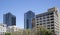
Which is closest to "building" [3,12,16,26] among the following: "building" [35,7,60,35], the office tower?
the office tower

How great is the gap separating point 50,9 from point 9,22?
1569cm

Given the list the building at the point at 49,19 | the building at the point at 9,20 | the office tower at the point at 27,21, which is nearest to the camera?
the building at the point at 49,19

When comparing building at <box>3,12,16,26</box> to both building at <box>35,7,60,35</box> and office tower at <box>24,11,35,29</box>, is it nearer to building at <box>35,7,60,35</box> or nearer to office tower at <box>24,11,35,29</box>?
office tower at <box>24,11,35,29</box>

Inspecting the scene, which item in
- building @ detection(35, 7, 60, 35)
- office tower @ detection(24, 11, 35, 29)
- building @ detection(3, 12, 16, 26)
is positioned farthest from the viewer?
building @ detection(3, 12, 16, 26)

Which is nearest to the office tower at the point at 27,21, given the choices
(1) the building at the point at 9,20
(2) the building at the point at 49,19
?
(1) the building at the point at 9,20

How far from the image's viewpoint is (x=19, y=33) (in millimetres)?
8500

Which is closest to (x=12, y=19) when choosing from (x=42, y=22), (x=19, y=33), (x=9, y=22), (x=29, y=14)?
(x=9, y=22)

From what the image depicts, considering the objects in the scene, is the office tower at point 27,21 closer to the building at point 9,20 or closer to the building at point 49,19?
the building at point 9,20

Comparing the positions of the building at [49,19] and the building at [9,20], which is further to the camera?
the building at [9,20]

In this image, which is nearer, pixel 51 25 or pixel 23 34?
pixel 23 34

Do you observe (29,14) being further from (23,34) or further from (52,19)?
(23,34)

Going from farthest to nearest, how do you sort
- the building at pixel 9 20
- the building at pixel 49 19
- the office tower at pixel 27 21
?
the building at pixel 9 20 < the office tower at pixel 27 21 < the building at pixel 49 19

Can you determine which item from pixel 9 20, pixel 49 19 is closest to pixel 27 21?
pixel 9 20

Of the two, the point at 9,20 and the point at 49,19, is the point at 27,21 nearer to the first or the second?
the point at 9,20
